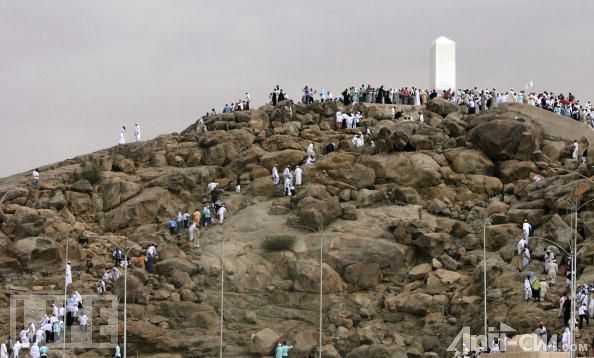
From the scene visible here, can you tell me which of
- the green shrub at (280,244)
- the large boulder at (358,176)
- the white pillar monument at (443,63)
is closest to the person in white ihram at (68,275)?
the green shrub at (280,244)

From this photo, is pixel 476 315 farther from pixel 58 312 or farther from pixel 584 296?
pixel 58 312

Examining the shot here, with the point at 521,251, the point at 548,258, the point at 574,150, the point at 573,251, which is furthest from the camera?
the point at 574,150

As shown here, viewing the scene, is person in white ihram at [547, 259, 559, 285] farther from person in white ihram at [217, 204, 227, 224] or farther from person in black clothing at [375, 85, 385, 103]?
person in black clothing at [375, 85, 385, 103]

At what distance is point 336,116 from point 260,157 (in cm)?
671

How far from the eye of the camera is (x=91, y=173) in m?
78.6

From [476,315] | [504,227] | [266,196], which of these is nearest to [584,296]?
[476,315]

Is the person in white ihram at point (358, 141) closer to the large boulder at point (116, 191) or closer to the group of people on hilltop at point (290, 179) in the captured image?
the group of people on hilltop at point (290, 179)

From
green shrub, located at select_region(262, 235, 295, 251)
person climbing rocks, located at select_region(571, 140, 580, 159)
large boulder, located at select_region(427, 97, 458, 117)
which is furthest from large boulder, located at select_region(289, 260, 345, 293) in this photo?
large boulder, located at select_region(427, 97, 458, 117)

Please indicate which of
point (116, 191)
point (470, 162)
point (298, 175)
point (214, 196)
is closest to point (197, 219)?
point (214, 196)

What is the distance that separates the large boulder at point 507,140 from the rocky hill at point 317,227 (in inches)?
3.0

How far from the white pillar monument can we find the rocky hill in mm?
6604

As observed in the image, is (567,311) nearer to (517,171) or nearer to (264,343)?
(264,343)

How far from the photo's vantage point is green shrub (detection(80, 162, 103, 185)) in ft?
257

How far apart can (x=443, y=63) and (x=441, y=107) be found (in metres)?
6.90
